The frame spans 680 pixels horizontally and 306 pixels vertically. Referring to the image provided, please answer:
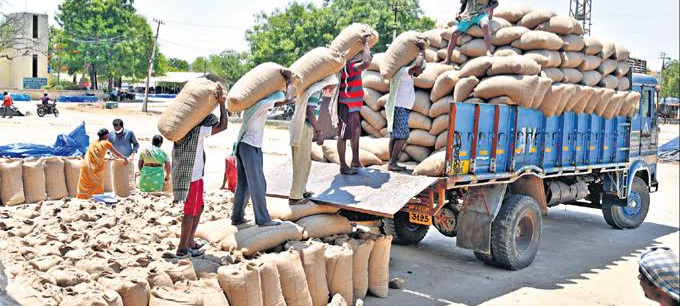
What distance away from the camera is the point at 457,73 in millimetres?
7781

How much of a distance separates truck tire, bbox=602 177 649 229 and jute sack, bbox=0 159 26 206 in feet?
26.3

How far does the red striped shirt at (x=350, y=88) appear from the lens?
6879 millimetres

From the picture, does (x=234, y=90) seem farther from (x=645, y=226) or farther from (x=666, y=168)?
(x=666, y=168)

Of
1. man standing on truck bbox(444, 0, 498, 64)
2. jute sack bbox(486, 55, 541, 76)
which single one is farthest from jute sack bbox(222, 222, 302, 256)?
man standing on truck bbox(444, 0, 498, 64)

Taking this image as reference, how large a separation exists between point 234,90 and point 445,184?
2221 mm

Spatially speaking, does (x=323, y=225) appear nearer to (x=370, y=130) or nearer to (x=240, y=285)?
(x=240, y=285)

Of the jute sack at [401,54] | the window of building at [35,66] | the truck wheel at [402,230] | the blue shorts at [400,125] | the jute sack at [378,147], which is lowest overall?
the truck wheel at [402,230]

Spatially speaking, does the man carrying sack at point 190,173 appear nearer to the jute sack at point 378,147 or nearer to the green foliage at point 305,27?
the jute sack at point 378,147

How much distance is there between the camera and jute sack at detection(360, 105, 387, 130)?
814cm

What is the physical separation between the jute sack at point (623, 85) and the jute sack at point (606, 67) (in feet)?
1.14

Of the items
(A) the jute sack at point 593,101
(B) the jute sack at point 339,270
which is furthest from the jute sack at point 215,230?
(A) the jute sack at point 593,101

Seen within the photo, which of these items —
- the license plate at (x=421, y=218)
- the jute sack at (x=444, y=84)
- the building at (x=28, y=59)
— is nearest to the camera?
the license plate at (x=421, y=218)

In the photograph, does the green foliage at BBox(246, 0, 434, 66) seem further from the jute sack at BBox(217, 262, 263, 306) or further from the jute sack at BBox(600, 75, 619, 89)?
the jute sack at BBox(217, 262, 263, 306)

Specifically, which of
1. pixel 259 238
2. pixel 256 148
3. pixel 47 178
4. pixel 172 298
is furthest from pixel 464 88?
pixel 47 178
